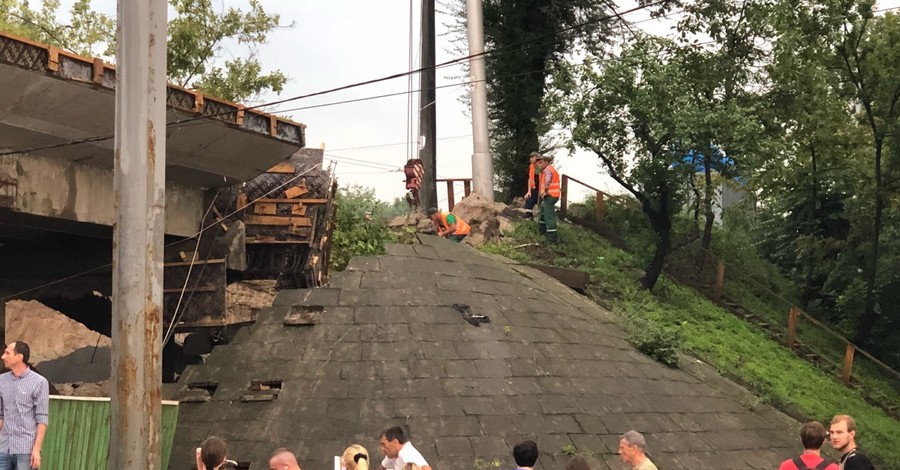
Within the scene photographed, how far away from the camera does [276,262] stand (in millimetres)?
14531

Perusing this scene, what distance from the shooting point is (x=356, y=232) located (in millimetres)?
15531

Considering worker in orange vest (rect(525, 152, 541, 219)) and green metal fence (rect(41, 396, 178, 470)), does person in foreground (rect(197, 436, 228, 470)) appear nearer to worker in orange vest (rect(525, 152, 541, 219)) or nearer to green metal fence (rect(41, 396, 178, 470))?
green metal fence (rect(41, 396, 178, 470))

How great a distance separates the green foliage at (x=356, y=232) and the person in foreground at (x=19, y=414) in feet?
24.3

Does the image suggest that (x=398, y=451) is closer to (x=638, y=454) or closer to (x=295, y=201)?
(x=638, y=454)

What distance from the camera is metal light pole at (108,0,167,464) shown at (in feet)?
23.5

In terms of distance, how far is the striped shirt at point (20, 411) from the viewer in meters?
6.64

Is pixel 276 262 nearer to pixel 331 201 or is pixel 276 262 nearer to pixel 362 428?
pixel 331 201

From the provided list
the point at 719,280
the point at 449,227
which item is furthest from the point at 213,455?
the point at 719,280

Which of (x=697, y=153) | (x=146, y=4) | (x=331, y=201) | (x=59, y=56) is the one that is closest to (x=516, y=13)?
(x=697, y=153)

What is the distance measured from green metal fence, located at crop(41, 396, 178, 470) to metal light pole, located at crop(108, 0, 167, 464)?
1387 millimetres

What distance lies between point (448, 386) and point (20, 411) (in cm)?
498

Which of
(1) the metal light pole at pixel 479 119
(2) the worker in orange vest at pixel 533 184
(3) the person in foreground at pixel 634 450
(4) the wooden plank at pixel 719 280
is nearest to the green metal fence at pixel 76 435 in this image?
(3) the person in foreground at pixel 634 450

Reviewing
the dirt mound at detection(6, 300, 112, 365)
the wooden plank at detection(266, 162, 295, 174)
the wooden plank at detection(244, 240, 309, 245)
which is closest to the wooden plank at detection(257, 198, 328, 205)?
the wooden plank at detection(266, 162, 295, 174)

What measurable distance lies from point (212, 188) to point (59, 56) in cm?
403
